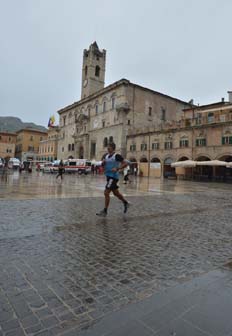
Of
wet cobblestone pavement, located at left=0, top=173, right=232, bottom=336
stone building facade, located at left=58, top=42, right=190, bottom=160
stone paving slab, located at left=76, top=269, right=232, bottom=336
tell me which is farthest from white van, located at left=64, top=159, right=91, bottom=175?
stone paving slab, located at left=76, top=269, right=232, bottom=336

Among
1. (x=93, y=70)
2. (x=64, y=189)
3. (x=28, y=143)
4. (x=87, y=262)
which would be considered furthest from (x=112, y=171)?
(x=28, y=143)

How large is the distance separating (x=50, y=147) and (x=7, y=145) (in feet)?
69.3

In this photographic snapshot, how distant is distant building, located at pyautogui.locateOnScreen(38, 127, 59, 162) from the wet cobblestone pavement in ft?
221

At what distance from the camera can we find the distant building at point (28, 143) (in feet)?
273

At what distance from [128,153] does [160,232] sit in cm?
3914

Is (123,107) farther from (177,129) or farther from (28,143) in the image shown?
(28,143)

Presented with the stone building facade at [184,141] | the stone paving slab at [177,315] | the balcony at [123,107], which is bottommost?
the stone paving slab at [177,315]

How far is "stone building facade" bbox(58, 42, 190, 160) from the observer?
1766 inches

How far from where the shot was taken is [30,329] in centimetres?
181

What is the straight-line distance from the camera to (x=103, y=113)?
50.3 metres

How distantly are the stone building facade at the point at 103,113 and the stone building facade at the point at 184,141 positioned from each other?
252 centimetres

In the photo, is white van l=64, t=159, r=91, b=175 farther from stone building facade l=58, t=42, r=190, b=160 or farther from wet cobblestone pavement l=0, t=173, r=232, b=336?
wet cobblestone pavement l=0, t=173, r=232, b=336

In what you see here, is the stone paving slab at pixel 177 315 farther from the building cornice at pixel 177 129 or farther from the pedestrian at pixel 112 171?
the building cornice at pixel 177 129

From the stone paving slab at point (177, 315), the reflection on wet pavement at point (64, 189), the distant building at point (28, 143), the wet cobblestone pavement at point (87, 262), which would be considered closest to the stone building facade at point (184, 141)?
the reflection on wet pavement at point (64, 189)
